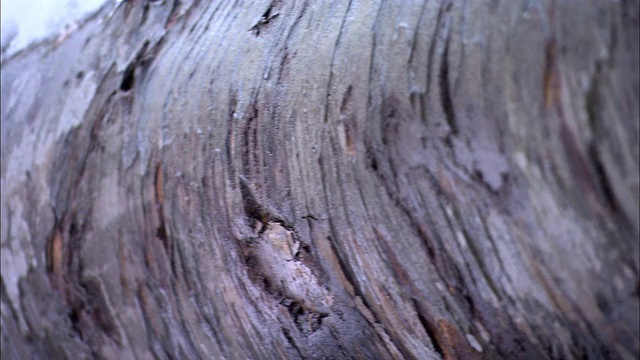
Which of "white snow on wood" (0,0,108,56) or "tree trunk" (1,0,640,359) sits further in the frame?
"white snow on wood" (0,0,108,56)

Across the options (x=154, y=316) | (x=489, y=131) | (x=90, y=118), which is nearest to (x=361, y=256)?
(x=489, y=131)

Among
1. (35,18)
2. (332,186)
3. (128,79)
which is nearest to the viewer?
(332,186)

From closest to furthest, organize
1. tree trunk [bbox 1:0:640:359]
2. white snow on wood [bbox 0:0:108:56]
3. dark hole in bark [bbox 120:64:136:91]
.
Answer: tree trunk [bbox 1:0:640:359] → dark hole in bark [bbox 120:64:136:91] → white snow on wood [bbox 0:0:108:56]

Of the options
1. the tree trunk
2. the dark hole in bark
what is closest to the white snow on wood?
the tree trunk

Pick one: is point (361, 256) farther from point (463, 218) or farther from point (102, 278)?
point (102, 278)

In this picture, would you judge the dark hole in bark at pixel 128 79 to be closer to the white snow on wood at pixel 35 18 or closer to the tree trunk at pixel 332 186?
the tree trunk at pixel 332 186

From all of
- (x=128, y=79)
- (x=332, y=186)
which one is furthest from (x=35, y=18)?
(x=332, y=186)

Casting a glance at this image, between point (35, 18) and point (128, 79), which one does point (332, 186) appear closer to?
point (128, 79)

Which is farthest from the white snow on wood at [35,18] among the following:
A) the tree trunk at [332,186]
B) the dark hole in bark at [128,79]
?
the dark hole in bark at [128,79]

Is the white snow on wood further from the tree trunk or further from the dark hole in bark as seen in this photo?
the dark hole in bark
